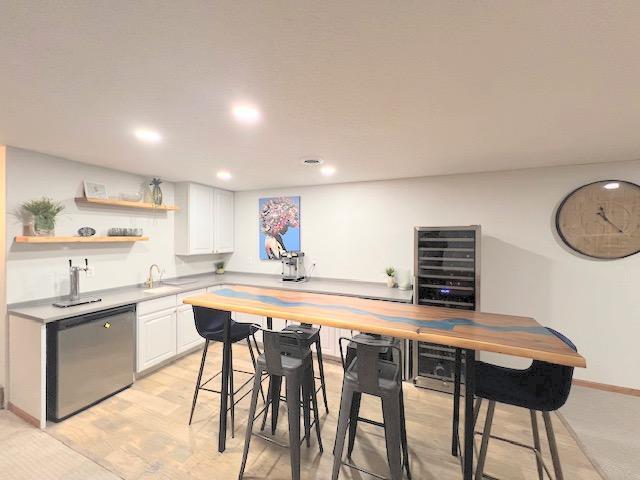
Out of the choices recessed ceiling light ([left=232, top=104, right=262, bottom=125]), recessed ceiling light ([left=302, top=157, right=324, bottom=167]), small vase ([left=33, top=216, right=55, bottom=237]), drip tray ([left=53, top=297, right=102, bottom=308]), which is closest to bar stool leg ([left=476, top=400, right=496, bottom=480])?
recessed ceiling light ([left=232, top=104, right=262, bottom=125])

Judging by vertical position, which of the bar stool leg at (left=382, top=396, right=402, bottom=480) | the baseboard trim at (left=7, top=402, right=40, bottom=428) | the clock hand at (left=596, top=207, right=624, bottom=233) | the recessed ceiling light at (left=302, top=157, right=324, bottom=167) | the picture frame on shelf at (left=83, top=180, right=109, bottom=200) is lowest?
the baseboard trim at (left=7, top=402, right=40, bottom=428)

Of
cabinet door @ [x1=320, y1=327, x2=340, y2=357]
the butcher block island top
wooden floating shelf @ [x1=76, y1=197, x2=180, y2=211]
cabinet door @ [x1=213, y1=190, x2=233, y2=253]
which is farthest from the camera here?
cabinet door @ [x1=213, y1=190, x2=233, y2=253]

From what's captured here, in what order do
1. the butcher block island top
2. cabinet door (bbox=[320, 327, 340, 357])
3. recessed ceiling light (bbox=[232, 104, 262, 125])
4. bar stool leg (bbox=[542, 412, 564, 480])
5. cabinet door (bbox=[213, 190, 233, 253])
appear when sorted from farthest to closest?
cabinet door (bbox=[213, 190, 233, 253])
cabinet door (bbox=[320, 327, 340, 357])
recessed ceiling light (bbox=[232, 104, 262, 125])
bar stool leg (bbox=[542, 412, 564, 480])
the butcher block island top

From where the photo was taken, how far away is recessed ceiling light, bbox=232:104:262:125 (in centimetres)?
165

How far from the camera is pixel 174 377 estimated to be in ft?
10.1

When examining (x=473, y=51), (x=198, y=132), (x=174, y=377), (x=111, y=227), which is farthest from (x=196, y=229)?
(x=473, y=51)

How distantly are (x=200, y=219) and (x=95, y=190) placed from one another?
4.39ft

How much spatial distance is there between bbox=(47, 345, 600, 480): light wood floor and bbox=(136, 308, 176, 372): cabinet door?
34cm

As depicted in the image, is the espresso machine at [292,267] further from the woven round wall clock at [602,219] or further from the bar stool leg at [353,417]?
the woven round wall clock at [602,219]

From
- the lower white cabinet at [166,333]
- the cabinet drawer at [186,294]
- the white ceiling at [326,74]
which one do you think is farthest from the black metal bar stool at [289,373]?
the cabinet drawer at [186,294]

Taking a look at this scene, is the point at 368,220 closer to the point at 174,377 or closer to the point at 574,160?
the point at 574,160

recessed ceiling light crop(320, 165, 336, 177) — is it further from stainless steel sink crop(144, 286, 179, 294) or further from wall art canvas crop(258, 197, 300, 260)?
stainless steel sink crop(144, 286, 179, 294)

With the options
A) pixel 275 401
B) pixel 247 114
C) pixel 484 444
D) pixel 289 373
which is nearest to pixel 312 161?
pixel 247 114

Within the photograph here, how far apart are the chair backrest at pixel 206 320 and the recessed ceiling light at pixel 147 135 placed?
1.39 metres
